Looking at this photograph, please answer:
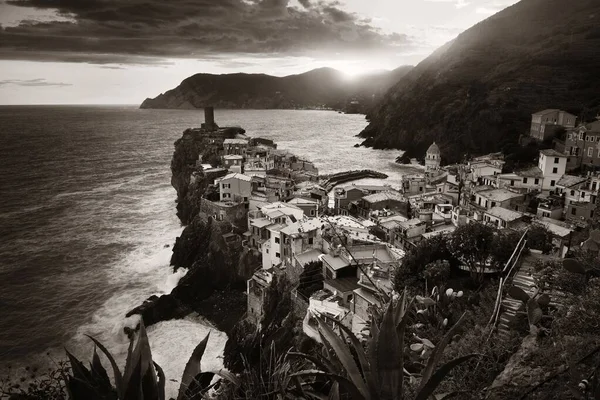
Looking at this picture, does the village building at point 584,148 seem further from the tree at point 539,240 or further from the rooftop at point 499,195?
the tree at point 539,240

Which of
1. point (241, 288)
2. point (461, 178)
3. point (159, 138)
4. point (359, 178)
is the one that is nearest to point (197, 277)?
point (241, 288)

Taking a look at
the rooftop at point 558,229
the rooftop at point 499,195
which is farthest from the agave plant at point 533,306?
the rooftop at point 499,195

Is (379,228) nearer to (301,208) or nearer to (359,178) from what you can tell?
(301,208)

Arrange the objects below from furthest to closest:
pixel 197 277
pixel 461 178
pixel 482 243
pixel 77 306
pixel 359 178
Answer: pixel 359 178, pixel 461 178, pixel 197 277, pixel 77 306, pixel 482 243

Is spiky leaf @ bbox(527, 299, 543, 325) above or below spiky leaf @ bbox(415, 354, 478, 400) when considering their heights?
below

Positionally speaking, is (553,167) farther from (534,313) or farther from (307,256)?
(534,313)

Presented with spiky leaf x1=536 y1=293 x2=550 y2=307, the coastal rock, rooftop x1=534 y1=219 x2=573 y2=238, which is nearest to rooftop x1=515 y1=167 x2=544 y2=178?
rooftop x1=534 y1=219 x2=573 y2=238

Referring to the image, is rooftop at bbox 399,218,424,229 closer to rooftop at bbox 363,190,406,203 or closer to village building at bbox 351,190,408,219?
village building at bbox 351,190,408,219
